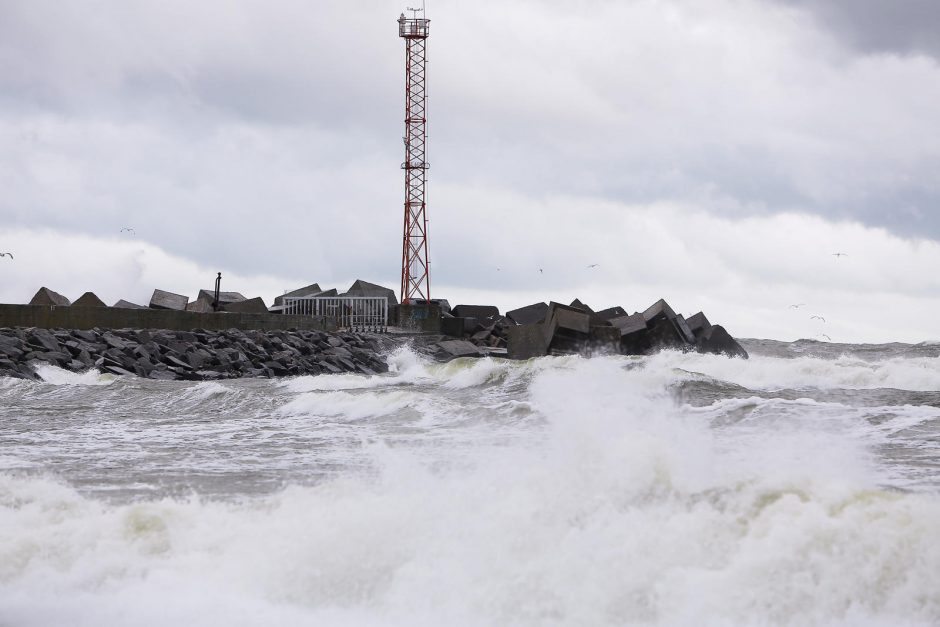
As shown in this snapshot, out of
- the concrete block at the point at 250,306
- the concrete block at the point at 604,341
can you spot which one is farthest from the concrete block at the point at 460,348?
the concrete block at the point at 250,306

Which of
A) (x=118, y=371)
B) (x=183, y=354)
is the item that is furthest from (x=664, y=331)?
(x=118, y=371)

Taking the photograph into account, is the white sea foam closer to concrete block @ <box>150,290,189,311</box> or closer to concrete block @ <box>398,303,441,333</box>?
concrete block @ <box>150,290,189,311</box>

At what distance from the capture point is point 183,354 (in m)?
21.1

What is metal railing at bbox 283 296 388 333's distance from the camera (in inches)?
1233

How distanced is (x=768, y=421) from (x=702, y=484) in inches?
188

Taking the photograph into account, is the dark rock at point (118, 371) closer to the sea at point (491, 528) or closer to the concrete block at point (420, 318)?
the sea at point (491, 528)

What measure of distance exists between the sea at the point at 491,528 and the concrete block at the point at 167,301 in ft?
68.6

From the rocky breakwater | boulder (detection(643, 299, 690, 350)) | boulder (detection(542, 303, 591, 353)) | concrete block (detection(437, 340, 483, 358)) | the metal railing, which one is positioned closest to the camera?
the rocky breakwater

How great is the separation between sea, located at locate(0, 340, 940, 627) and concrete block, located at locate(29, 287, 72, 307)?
20324 mm

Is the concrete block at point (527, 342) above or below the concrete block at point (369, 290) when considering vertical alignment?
below

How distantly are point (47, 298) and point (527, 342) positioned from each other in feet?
47.6

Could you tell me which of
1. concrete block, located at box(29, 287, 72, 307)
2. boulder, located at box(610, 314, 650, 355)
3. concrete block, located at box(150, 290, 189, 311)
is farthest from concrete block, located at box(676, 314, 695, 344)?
concrete block, located at box(29, 287, 72, 307)

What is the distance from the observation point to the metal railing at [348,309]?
3133 centimetres

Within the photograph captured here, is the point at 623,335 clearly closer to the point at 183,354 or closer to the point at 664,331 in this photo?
the point at 664,331
